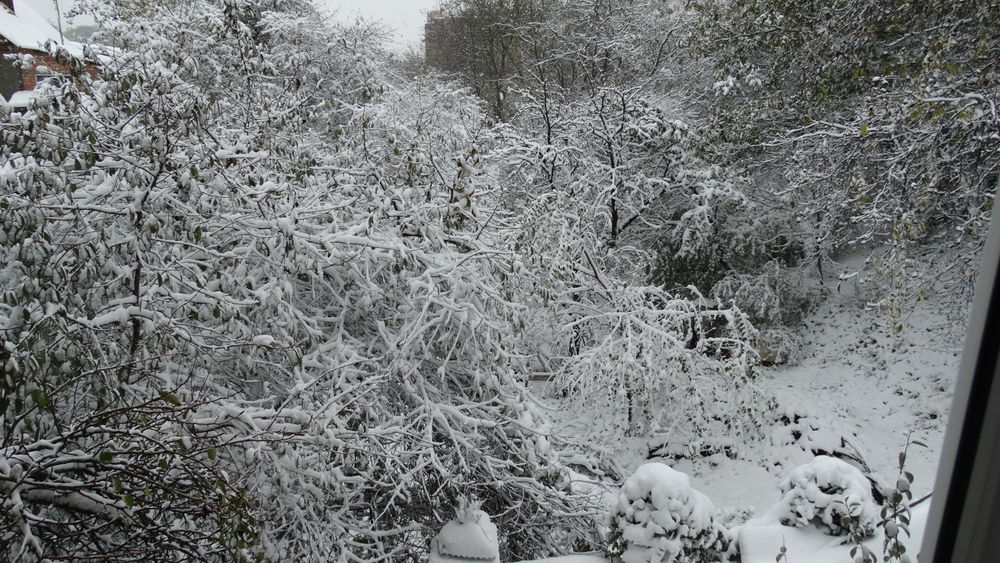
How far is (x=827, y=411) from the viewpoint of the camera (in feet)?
20.2

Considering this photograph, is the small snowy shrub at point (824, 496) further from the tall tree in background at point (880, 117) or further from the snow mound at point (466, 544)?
the snow mound at point (466, 544)

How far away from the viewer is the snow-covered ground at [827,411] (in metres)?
4.75

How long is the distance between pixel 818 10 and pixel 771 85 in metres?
1.12

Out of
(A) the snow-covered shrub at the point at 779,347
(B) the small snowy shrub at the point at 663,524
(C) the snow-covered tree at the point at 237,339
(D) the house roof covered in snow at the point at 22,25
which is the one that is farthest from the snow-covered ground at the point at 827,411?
(D) the house roof covered in snow at the point at 22,25

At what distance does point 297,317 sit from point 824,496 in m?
2.57

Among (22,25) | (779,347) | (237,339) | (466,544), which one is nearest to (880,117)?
(466,544)

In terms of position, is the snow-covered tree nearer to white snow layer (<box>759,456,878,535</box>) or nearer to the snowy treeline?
the snowy treeline

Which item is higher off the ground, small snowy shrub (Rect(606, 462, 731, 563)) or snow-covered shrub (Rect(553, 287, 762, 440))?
small snowy shrub (Rect(606, 462, 731, 563))

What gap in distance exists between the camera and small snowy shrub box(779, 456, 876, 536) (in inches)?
81.7

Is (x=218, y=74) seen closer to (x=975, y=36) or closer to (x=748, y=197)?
(x=975, y=36)

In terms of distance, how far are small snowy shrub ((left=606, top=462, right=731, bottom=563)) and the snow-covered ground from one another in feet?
7.58

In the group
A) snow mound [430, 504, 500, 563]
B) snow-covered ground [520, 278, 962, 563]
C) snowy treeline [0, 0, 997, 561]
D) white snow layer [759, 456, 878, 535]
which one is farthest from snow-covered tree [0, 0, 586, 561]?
white snow layer [759, 456, 878, 535]

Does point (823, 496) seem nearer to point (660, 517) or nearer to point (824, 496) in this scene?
point (824, 496)

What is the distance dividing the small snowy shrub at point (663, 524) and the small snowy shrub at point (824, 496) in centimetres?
28
